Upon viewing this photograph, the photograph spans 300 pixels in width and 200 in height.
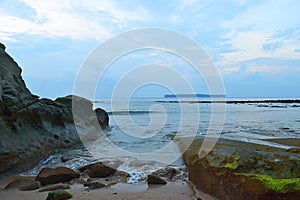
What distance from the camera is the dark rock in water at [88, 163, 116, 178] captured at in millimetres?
6660

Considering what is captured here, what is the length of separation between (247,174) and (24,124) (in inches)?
296

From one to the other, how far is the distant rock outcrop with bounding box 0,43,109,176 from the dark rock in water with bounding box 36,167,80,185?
64.9 inches

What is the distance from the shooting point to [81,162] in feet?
27.4

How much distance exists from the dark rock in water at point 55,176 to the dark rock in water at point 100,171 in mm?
412

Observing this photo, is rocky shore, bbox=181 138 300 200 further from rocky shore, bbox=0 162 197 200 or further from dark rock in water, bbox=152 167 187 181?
dark rock in water, bbox=152 167 187 181

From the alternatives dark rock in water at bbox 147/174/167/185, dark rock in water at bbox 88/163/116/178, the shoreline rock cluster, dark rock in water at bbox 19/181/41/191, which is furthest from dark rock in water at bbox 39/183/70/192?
dark rock in water at bbox 147/174/167/185

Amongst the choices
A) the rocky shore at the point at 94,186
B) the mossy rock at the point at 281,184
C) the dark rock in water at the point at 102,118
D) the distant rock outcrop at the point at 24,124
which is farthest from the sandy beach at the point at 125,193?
the dark rock in water at the point at 102,118

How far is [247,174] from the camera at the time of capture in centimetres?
412

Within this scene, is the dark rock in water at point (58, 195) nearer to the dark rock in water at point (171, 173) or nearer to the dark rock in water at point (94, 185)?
the dark rock in water at point (94, 185)

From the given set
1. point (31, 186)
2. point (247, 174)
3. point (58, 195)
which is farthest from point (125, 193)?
point (247, 174)

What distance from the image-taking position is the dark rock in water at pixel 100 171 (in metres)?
6.66

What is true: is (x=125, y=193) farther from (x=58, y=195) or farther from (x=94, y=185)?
(x=58, y=195)

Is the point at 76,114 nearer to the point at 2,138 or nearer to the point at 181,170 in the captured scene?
the point at 2,138

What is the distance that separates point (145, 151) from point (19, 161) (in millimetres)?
4773
